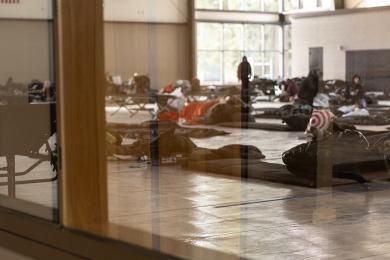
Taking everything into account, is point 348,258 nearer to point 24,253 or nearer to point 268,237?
point 268,237

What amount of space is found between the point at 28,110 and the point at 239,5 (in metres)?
6.67

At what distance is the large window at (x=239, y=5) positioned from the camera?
953 centimetres

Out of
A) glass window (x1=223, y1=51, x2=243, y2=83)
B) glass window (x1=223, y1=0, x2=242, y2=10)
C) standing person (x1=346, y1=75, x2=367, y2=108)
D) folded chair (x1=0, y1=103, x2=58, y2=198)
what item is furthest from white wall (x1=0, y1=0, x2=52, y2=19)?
glass window (x1=223, y1=0, x2=242, y2=10)

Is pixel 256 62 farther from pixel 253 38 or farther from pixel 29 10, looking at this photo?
pixel 29 10

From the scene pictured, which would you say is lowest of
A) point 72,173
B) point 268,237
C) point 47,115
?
point 268,237

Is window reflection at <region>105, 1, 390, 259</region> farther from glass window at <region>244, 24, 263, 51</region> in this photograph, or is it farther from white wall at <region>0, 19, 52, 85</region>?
white wall at <region>0, 19, 52, 85</region>

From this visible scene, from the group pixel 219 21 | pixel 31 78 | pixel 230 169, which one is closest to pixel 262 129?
pixel 219 21

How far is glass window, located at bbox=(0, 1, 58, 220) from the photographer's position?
Answer: 421 centimetres

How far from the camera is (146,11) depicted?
6.73 meters

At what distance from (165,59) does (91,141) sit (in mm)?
4647

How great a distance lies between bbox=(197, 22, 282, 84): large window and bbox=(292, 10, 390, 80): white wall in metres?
0.32

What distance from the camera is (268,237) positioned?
17.8 ft

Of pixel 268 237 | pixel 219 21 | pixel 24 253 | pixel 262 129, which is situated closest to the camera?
pixel 24 253

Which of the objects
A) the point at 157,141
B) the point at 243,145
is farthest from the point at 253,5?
the point at 157,141
